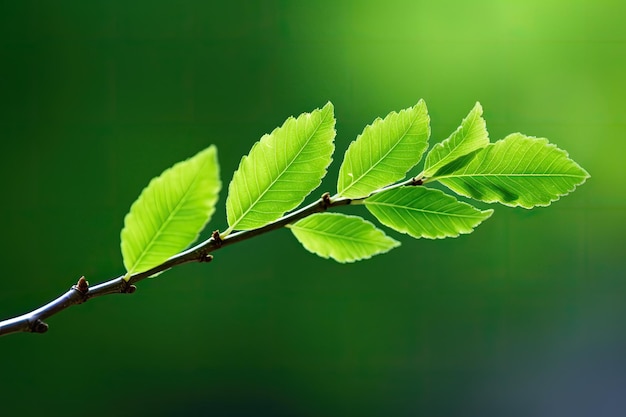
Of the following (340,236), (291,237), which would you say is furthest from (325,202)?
(291,237)

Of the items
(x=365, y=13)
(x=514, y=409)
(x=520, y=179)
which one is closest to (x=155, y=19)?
(x=365, y=13)

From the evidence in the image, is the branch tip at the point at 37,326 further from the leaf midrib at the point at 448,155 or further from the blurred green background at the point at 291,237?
the blurred green background at the point at 291,237

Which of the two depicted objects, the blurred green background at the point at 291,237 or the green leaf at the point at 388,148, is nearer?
the green leaf at the point at 388,148

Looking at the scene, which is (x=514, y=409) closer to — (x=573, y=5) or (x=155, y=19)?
(x=573, y=5)

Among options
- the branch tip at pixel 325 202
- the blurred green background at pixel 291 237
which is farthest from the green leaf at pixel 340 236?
the blurred green background at pixel 291 237

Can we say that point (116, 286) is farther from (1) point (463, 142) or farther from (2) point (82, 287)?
(1) point (463, 142)

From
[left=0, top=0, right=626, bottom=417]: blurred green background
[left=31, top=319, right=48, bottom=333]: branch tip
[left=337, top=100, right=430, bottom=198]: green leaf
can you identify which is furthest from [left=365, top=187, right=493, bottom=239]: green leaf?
[left=0, top=0, right=626, bottom=417]: blurred green background

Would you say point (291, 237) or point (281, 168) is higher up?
point (291, 237)
